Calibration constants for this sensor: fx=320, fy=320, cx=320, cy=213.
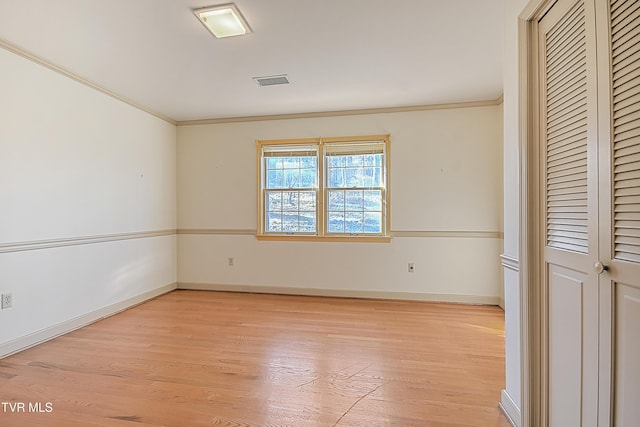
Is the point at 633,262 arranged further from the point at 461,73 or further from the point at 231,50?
the point at 231,50

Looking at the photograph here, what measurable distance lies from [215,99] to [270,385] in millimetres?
3099

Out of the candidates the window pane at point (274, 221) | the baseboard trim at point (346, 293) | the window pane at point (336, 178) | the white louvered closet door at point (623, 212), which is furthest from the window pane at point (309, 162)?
the white louvered closet door at point (623, 212)

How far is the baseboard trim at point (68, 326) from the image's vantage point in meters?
2.54

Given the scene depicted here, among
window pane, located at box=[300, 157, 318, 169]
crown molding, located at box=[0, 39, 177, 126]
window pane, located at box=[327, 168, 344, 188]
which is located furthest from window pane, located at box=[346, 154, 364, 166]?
crown molding, located at box=[0, 39, 177, 126]

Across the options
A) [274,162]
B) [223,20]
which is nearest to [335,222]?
[274,162]

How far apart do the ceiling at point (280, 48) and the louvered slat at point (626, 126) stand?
4.04 ft

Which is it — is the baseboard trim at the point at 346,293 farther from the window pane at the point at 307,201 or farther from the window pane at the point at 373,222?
the window pane at the point at 307,201

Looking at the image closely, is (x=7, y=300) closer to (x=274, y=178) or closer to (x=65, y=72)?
(x=65, y=72)

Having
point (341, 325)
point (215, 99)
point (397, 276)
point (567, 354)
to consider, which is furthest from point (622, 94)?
point (215, 99)

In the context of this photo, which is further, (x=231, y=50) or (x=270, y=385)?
(x=231, y=50)

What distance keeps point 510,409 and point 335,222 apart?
9.33 feet

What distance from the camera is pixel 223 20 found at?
2191 mm

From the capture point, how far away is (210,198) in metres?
4.58

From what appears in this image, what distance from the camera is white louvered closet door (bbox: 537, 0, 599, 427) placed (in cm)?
118
